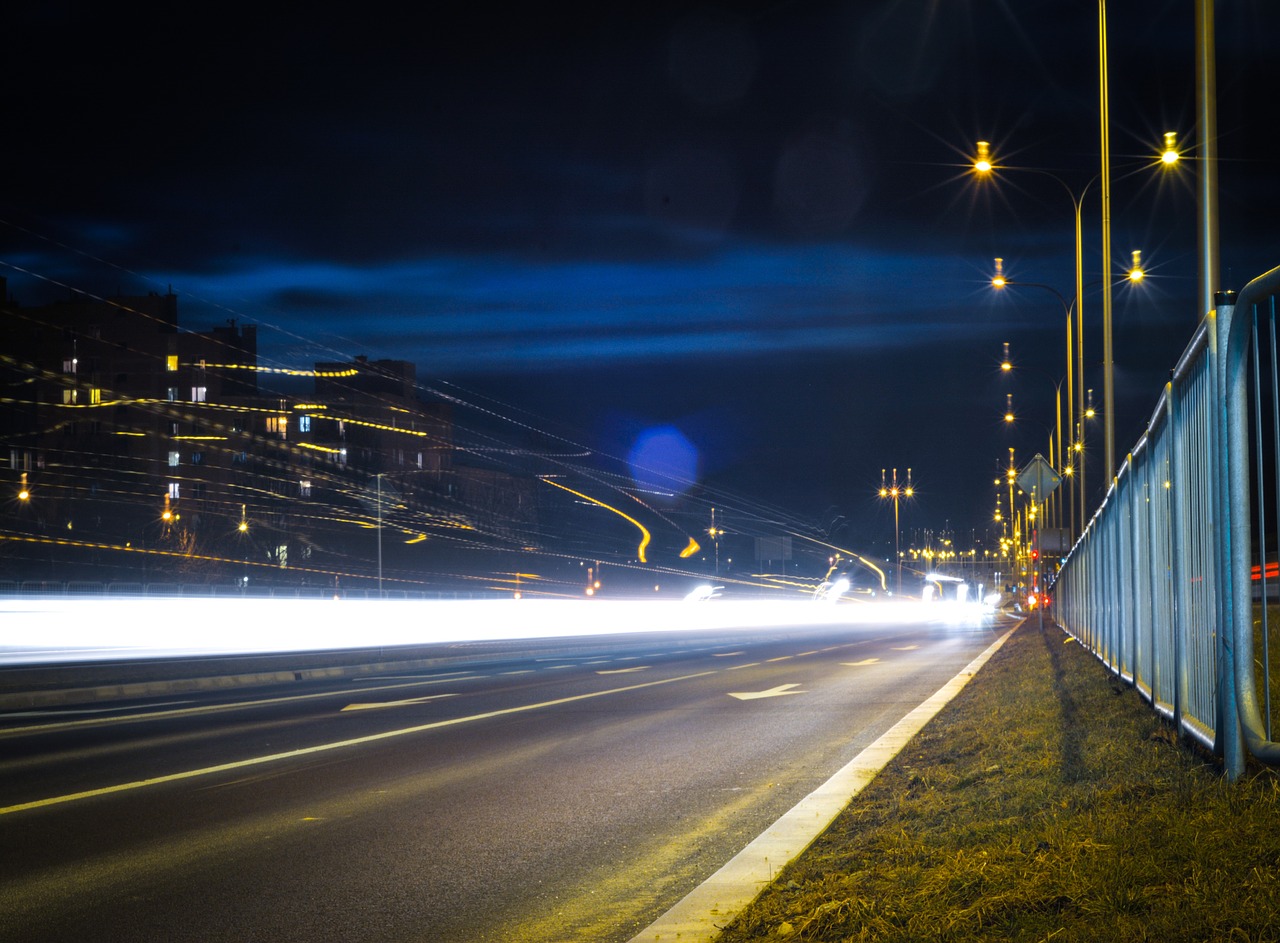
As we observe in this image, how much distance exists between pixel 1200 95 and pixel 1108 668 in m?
6.24

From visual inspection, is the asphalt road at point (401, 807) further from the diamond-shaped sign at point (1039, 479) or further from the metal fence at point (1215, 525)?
the diamond-shaped sign at point (1039, 479)

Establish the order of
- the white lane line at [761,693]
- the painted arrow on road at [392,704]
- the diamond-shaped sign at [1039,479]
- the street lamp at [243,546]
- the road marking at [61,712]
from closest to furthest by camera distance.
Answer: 1. the painted arrow on road at [392,704]
2. the white lane line at [761,693]
3. the road marking at [61,712]
4. the diamond-shaped sign at [1039,479]
5. the street lamp at [243,546]

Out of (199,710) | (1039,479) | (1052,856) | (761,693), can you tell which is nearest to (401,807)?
(1052,856)

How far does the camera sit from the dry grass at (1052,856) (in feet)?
14.9

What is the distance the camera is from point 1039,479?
24469 mm

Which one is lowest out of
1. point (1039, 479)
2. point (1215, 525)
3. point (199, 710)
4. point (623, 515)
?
point (199, 710)

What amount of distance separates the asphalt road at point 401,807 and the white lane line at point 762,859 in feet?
0.93

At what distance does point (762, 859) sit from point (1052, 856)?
192cm

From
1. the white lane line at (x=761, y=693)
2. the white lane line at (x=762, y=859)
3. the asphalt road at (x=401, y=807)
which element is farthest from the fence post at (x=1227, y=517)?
the white lane line at (x=761, y=693)

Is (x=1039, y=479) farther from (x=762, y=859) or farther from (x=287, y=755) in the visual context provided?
(x=762, y=859)

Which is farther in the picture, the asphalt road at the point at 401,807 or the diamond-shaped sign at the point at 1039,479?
the diamond-shaped sign at the point at 1039,479

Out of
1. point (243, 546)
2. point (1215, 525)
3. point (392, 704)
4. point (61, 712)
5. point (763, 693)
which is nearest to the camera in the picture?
point (1215, 525)

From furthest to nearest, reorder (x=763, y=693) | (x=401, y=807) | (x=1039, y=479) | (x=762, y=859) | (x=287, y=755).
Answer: (x=1039, y=479), (x=763, y=693), (x=287, y=755), (x=401, y=807), (x=762, y=859)

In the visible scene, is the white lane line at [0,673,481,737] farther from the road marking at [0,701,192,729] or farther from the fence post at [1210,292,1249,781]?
the fence post at [1210,292,1249,781]
